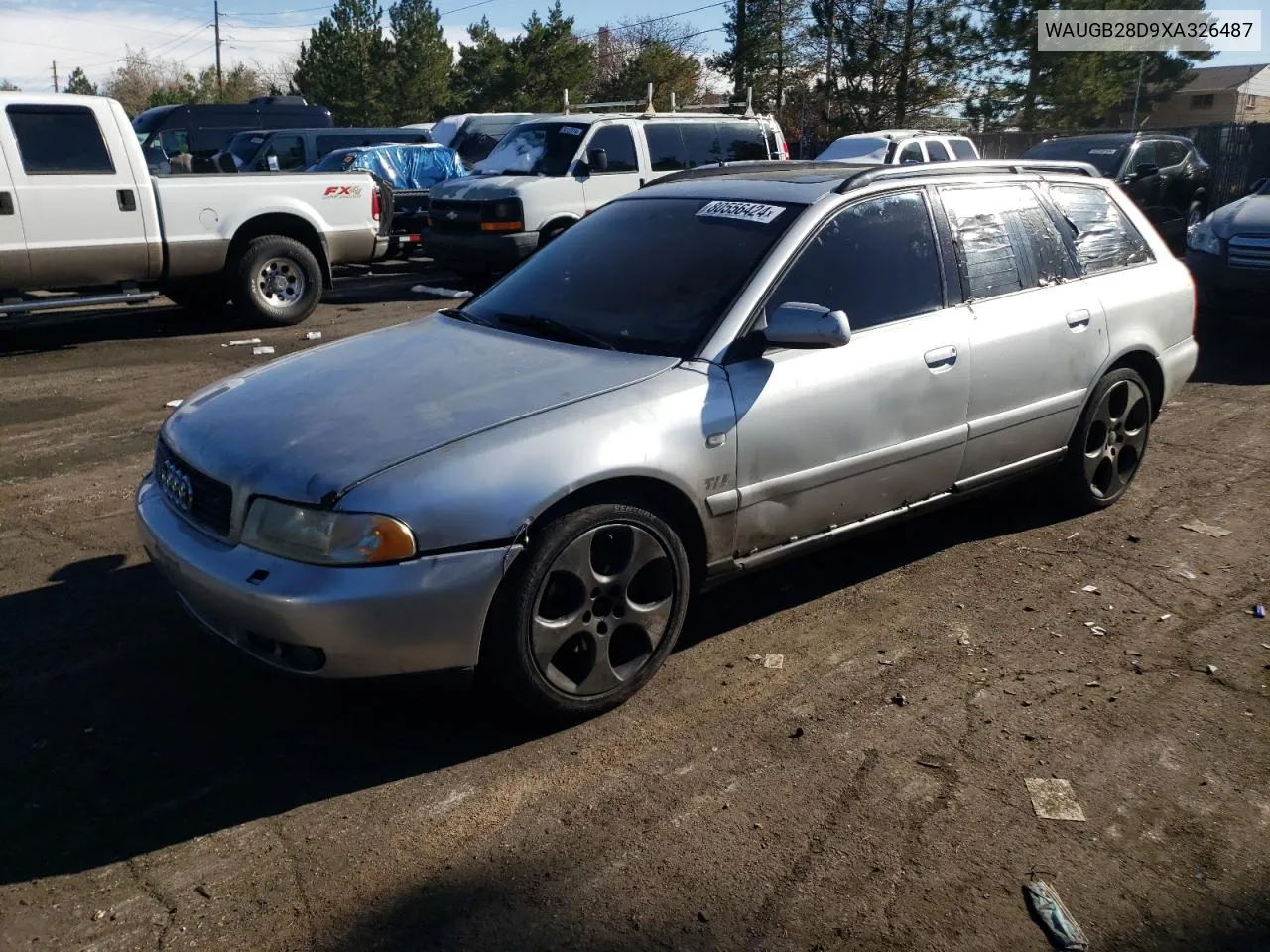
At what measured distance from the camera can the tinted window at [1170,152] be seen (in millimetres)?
15602

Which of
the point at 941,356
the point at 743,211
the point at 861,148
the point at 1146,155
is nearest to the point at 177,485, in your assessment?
the point at 743,211

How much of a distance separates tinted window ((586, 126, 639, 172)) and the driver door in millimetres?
8945

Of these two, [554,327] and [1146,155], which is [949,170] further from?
[1146,155]

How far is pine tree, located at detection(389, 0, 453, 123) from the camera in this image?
43.0 m

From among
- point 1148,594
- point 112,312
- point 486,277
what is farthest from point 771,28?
point 1148,594

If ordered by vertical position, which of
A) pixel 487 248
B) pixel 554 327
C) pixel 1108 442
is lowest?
pixel 1108 442

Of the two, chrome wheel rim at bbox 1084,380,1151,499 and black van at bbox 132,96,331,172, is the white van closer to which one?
chrome wheel rim at bbox 1084,380,1151,499

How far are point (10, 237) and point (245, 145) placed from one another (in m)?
10.4

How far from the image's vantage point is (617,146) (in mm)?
13062

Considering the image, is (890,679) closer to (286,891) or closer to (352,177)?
(286,891)

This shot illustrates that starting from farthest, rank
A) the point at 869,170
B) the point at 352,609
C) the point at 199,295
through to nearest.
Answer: the point at 199,295
the point at 869,170
the point at 352,609

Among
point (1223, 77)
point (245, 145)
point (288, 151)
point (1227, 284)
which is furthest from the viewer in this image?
point (1223, 77)

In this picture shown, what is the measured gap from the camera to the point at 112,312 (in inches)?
471

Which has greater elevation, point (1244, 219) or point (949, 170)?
point (949, 170)
